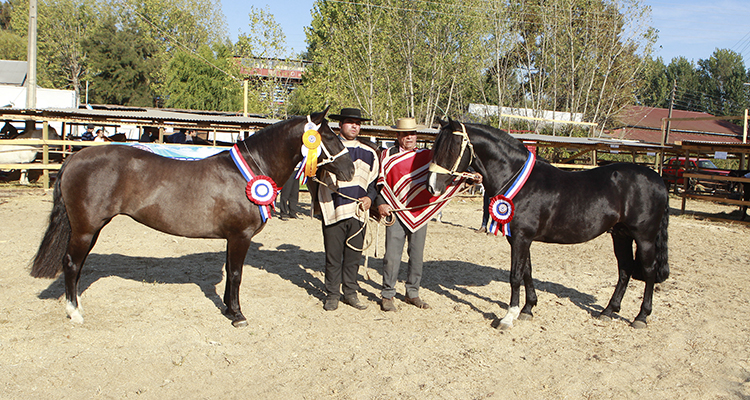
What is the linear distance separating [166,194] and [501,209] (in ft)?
9.88

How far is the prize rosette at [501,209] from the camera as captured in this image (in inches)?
177

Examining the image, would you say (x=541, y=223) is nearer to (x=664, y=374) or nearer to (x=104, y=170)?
(x=664, y=374)

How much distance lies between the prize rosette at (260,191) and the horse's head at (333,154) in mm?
498

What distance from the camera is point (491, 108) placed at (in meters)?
27.9

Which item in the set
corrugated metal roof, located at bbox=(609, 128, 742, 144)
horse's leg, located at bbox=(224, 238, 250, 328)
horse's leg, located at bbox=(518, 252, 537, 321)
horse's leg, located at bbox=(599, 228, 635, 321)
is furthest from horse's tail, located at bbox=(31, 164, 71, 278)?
corrugated metal roof, located at bbox=(609, 128, 742, 144)

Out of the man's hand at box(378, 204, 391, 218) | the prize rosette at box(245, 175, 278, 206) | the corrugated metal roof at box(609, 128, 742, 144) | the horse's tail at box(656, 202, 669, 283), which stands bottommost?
the horse's tail at box(656, 202, 669, 283)

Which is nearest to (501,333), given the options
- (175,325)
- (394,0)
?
(175,325)

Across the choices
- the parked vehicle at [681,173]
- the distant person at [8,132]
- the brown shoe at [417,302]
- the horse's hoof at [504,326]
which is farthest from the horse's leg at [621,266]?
the distant person at [8,132]

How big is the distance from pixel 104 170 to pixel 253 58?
63.4 ft

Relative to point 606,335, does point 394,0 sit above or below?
above

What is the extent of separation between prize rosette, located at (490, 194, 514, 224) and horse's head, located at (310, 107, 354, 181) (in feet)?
4.43

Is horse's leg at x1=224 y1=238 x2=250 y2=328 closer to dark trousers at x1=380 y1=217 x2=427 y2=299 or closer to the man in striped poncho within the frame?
the man in striped poncho

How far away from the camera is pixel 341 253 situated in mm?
4949

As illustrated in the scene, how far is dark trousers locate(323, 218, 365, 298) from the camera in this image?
192 inches
